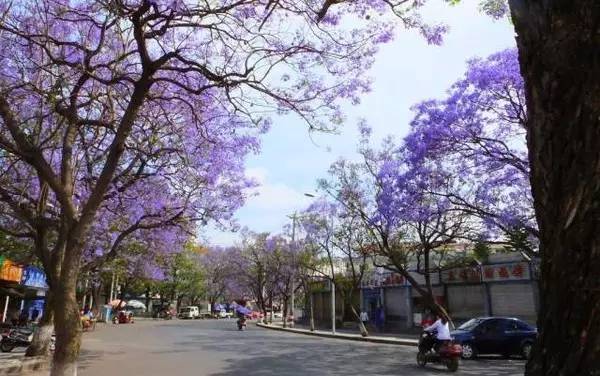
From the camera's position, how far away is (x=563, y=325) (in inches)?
92.9

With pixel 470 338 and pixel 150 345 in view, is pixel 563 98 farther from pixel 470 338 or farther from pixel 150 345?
pixel 150 345

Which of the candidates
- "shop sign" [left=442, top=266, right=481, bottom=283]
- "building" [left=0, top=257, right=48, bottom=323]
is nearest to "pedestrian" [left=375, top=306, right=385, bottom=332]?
"shop sign" [left=442, top=266, right=481, bottom=283]

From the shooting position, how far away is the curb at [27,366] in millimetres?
13194

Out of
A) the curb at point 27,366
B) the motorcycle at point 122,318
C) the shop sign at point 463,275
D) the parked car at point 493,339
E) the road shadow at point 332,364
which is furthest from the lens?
the motorcycle at point 122,318

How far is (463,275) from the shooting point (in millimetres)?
30469

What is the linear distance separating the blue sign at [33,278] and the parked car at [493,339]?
71.2 ft

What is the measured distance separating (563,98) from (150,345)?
2199cm

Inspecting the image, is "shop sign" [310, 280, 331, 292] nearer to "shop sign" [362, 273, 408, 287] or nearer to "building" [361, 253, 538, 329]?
"shop sign" [362, 273, 408, 287]

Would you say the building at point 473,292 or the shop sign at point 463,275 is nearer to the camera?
the building at point 473,292

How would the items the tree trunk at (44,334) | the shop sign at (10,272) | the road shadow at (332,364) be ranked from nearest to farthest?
the road shadow at (332,364) < the tree trunk at (44,334) < the shop sign at (10,272)

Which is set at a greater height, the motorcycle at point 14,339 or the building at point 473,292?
the building at point 473,292

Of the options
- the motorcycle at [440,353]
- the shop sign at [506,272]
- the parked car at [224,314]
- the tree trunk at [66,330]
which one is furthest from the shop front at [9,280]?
the parked car at [224,314]

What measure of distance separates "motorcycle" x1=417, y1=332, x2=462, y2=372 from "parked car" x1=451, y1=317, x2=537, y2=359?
4.02 metres

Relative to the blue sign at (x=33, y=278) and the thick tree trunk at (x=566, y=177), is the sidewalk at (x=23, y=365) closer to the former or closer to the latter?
the thick tree trunk at (x=566, y=177)
